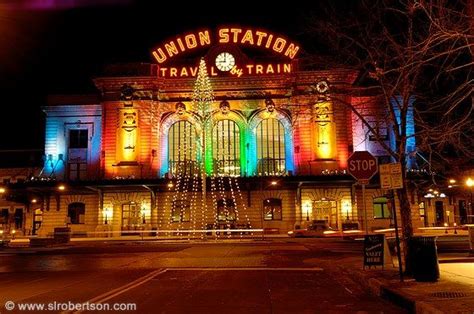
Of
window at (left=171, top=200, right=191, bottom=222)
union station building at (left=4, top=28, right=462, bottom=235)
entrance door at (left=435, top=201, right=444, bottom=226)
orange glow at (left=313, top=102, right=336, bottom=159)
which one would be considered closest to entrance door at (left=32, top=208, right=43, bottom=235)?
union station building at (left=4, top=28, right=462, bottom=235)

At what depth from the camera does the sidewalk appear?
8942 millimetres

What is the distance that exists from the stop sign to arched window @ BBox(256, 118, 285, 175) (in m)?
34.1

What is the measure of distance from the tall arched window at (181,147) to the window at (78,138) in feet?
28.6

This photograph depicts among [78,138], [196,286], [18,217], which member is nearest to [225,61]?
[78,138]

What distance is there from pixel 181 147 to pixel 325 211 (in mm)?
15035

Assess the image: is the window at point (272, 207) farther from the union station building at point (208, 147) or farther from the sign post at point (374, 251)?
the sign post at point (374, 251)

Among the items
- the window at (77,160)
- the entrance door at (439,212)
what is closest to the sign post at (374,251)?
the window at (77,160)

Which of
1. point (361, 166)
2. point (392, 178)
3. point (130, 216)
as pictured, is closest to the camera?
point (392, 178)

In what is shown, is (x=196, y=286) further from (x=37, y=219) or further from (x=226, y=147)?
(x=37, y=219)

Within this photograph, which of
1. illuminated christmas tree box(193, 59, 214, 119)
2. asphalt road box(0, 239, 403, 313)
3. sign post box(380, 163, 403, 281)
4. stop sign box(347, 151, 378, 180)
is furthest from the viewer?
illuminated christmas tree box(193, 59, 214, 119)

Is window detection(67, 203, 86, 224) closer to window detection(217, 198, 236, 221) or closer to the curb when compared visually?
window detection(217, 198, 236, 221)

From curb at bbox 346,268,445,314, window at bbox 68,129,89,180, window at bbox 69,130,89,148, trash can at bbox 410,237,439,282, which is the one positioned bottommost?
curb at bbox 346,268,445,314

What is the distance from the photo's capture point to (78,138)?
5144 cm

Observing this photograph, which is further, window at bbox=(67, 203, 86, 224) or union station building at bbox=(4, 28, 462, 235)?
window at bbox=(67, 203, 86, 224)
